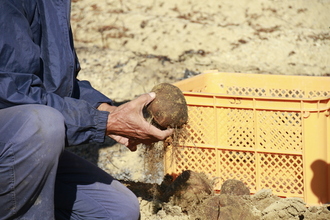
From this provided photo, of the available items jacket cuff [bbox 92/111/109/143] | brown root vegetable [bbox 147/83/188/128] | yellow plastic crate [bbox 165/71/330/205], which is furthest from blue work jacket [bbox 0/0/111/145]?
yellow plastic crate [bbox 165/71/330/205]

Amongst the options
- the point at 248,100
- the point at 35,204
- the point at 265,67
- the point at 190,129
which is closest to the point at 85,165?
the point at 35,204

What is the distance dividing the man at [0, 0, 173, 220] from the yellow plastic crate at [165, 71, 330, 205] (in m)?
0.74

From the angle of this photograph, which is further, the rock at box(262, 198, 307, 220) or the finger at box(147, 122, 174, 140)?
the rock at box(262, 198, 307, 220)

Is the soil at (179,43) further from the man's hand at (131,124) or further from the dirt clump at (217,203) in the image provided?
the man's hand at (131,124)

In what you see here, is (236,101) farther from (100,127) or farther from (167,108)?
(100,127)

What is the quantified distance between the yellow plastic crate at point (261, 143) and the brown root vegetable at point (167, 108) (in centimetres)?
34

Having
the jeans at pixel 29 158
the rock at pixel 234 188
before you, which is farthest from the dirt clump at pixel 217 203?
the jeans at pixel 29 158

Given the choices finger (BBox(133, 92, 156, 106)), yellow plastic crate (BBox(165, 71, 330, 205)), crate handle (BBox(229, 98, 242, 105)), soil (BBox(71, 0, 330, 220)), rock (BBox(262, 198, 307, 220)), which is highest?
soil (BBox(71, 0, 330, 220))

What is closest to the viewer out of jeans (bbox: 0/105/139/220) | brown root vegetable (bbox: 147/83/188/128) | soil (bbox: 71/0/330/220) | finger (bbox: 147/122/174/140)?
jeans (bbox: 0/105/139/220)

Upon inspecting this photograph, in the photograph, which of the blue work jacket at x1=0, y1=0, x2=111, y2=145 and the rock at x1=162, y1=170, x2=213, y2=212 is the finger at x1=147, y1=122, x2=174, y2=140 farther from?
the rock at x1=162, y1=170, x2=213, y2=212

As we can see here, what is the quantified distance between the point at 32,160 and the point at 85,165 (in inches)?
25.8

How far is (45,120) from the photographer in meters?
2.24

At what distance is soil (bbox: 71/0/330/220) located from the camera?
5129 mm

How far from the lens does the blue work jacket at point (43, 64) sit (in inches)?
89.4
